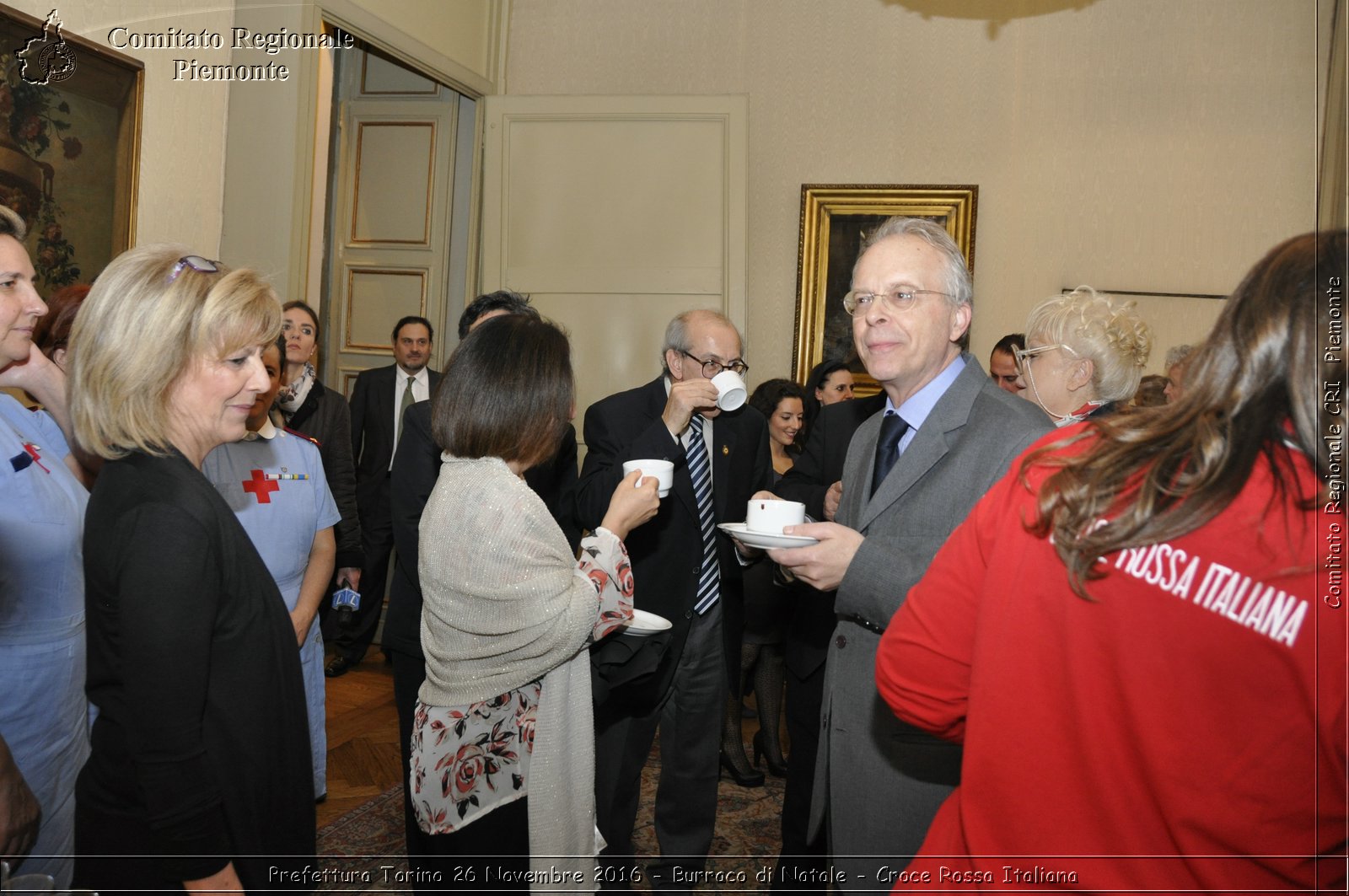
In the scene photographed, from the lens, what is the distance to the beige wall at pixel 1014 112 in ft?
17.4

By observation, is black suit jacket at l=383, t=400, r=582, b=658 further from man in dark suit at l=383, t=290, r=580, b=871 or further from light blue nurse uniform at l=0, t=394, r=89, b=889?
light blue nurse uniform at l=0, t=394, r=89, b=889

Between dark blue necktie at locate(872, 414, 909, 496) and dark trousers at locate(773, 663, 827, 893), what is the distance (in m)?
0.97

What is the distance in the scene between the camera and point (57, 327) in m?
2.36

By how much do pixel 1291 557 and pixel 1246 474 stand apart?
8 centimetres

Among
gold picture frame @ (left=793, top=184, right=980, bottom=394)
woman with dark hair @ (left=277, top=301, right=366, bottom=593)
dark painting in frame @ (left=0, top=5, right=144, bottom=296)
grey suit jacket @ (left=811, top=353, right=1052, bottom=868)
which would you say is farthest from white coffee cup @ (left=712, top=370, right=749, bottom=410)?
gold picture frame @ (left=793, top=184, right=980, bottom=394)

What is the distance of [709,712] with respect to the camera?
2904mm

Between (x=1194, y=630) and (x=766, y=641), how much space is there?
313 centimetres

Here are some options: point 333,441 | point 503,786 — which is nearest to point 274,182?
point 333,441

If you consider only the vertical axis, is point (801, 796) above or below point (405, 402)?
below

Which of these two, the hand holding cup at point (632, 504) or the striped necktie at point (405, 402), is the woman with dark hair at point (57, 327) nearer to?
the hand holding cup at point (632, 504)

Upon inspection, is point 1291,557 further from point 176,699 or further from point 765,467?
point 765,467

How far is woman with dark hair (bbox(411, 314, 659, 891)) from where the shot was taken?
179 cm

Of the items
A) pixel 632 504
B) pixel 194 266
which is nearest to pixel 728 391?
pixel 632 504

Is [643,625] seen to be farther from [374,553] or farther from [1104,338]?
[374,553]
